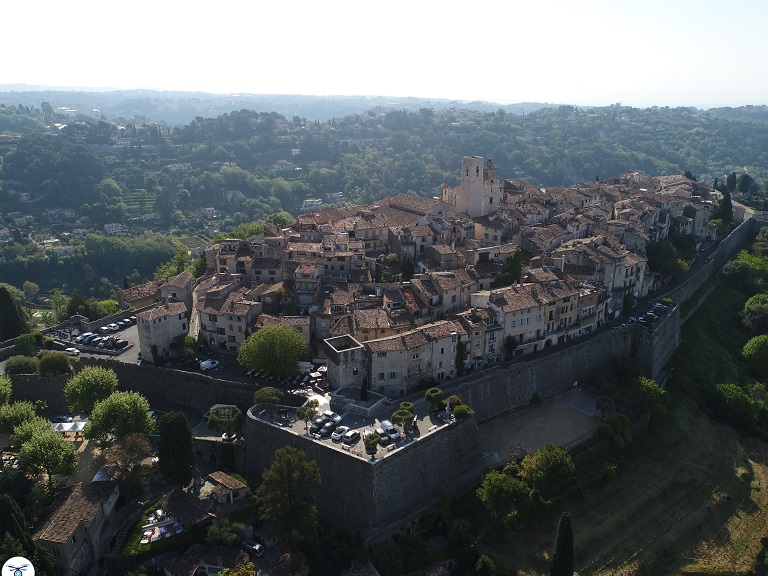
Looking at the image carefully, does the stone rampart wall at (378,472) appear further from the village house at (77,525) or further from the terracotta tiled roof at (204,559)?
the village house at (77,525)

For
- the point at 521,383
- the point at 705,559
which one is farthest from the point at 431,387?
the point at 705,559

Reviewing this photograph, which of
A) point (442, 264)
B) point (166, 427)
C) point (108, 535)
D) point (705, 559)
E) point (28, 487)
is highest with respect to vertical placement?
point (442, 264)

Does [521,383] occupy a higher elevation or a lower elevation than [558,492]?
higher

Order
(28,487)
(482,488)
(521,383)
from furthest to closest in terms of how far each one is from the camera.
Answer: (521,383), (482,488), (28,487)

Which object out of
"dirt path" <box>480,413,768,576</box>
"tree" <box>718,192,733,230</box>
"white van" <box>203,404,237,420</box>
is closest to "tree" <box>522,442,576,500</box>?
"dirt path" <box>480,413,768,576</box>

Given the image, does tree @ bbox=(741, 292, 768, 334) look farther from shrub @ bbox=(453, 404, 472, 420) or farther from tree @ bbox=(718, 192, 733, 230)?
shrub @ bbox=(453, 404, 472, 420)

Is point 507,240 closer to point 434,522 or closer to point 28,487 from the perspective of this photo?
point 434,522
